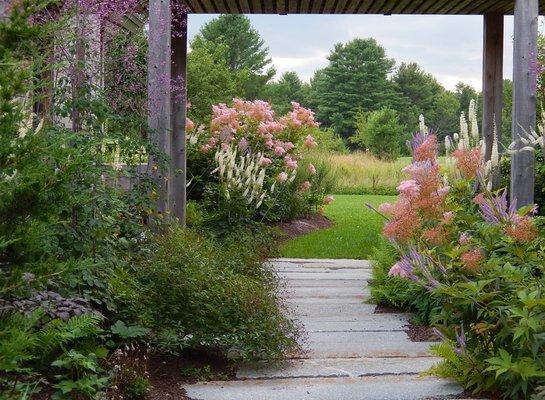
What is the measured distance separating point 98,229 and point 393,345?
171 cm

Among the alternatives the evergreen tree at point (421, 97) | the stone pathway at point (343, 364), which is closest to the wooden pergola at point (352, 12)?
the stone pathway at point (343, 364)

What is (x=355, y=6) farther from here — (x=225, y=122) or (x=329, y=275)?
(x=329, y=275)

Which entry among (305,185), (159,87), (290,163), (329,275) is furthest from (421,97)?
(159,87)

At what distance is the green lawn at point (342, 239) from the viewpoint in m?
7.69

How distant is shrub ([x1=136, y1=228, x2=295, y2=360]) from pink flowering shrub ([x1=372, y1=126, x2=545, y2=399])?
0.78 m

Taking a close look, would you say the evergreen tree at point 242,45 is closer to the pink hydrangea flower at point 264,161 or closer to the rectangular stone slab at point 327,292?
the pink hydrangea flower at point 264,161

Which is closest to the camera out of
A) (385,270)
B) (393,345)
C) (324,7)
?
(393,345)

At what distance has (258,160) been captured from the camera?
27.2 ft

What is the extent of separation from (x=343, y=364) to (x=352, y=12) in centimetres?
500

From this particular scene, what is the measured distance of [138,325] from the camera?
3.54 m

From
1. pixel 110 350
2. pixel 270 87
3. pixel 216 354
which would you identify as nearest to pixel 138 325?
pixel 110 350

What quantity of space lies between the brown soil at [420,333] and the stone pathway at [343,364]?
0.05m

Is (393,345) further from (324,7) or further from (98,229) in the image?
(324,7)

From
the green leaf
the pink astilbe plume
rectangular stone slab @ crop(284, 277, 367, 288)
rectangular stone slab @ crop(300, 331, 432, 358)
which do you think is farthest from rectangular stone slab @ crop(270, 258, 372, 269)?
the pink astilbe plume
